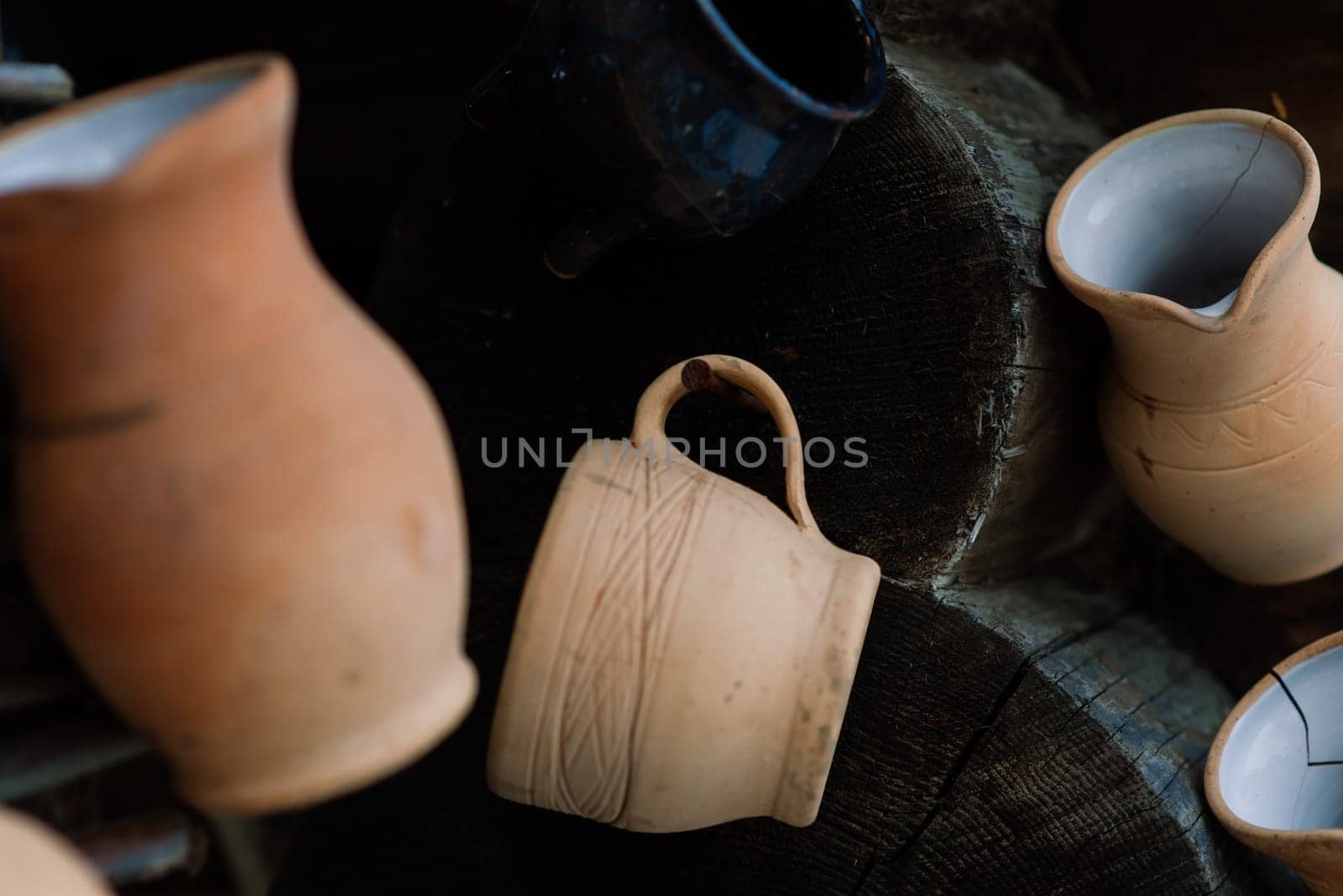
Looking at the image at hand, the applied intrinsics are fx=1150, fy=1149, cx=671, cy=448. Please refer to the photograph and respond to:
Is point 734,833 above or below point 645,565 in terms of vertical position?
below

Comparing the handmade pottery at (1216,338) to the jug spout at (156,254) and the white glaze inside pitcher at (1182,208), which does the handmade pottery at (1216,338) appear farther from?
the jug spout at (156,254)

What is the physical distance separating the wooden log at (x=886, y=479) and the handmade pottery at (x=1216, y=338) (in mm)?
69

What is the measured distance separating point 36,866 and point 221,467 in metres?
0.25

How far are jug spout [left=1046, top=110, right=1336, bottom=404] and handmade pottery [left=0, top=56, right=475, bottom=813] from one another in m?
0.68

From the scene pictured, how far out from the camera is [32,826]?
0.71 metres

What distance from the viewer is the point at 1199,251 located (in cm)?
121

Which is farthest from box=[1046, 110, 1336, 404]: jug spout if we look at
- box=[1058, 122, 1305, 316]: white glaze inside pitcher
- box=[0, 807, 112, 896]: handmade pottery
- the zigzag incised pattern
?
box=[0, 807, 112, 896]: handmade pottery

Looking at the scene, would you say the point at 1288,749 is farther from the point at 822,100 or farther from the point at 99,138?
the point at 99,138

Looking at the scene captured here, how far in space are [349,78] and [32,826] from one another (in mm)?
1299

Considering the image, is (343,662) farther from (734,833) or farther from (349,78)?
(349,78)

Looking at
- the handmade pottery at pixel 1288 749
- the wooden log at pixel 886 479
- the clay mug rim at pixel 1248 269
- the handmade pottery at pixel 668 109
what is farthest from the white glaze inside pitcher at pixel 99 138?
the handmade pottery at pixel 1288 749

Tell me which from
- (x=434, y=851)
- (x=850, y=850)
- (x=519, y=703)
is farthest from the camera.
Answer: (x=434, y=851)

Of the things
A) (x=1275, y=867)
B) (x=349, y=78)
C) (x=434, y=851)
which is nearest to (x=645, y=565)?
(x=434, y=851)

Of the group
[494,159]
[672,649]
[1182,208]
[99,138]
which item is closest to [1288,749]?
[1182,208]
